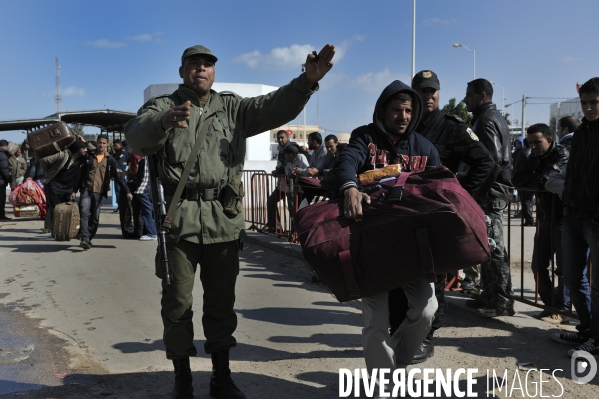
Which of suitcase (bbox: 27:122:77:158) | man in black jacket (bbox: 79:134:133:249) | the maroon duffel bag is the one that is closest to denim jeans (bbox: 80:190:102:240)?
man in black jacket (bbox: 79:134:133:249)

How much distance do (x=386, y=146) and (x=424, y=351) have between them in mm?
1668

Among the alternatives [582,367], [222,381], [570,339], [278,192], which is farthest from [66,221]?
[582,367]

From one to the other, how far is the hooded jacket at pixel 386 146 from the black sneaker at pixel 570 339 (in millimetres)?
2025

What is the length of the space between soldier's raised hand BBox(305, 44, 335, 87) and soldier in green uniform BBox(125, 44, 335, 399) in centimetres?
2

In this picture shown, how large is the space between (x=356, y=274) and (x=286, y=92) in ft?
4.26

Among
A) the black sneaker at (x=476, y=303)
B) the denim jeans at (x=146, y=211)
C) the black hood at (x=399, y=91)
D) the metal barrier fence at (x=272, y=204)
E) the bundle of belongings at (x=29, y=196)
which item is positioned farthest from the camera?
the bundle of belongings at (x=29, y=196)

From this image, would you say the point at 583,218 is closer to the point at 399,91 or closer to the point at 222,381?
the point at 399,91

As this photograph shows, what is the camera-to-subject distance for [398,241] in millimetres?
3197

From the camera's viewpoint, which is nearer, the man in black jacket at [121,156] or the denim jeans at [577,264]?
the denim jeans at [577,264]

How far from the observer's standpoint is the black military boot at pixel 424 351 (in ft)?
14.3

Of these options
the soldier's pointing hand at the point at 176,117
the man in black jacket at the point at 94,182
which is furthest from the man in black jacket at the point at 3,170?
the soldier's pointing hand at the point at 176,117

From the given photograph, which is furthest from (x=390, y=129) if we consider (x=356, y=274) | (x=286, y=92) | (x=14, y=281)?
(x=14, y=281)

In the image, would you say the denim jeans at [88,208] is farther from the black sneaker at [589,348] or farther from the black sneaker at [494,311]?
the black sneaker at [589,348]

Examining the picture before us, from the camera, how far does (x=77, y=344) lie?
16.7 ft
